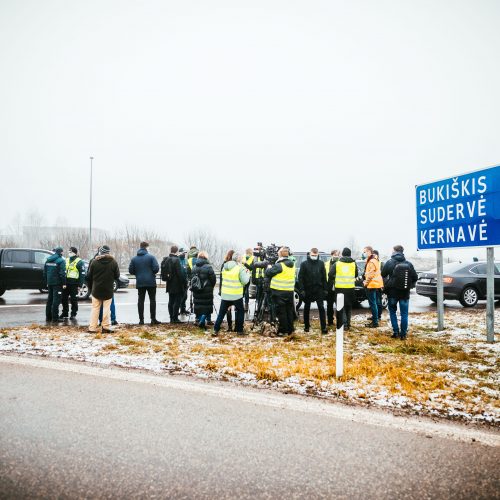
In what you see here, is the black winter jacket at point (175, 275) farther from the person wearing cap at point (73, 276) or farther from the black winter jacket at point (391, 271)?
the black winter jacket at point (391, 271)

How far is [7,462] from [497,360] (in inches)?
276

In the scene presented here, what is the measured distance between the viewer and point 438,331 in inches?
379

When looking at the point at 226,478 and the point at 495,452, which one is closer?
the point at 226,478

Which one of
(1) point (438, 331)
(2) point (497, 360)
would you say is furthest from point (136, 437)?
(1) point (438, 331)

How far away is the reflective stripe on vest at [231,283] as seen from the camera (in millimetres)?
8906

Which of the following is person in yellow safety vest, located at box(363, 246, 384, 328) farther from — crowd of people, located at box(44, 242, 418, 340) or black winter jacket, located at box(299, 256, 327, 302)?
black winter jacket, located at box(299, 256, 327, 302)

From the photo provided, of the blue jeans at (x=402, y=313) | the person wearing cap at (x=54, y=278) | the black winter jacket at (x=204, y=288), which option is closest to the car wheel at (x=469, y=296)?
the blue jeans at (x=402, y=313)

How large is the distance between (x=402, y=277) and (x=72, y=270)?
840 cm

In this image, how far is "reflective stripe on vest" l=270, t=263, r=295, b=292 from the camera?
29.0 ft

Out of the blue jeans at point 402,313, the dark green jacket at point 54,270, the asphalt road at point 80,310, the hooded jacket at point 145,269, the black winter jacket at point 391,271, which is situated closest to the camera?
the blue jeans at point 402,313

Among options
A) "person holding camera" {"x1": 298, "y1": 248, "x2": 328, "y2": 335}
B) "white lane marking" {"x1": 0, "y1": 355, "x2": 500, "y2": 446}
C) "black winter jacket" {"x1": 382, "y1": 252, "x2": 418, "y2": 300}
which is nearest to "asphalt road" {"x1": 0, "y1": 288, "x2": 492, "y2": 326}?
"person holding camera" {"x1": 298, "y1": 248, "x2": 328, "y2": 335}

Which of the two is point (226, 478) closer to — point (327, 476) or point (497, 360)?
point (327, 476)

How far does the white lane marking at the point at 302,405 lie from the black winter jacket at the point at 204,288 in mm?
3750

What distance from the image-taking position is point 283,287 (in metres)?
8.93
